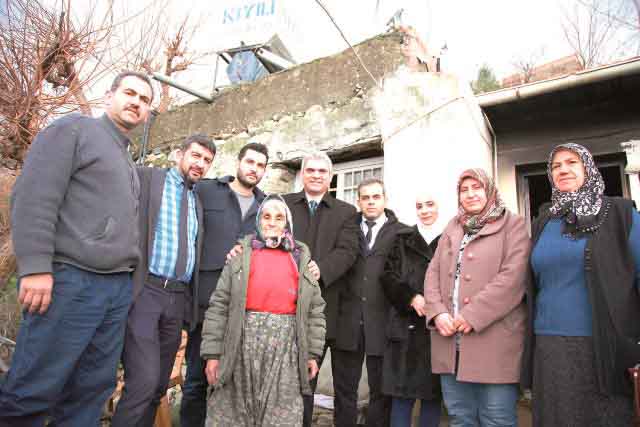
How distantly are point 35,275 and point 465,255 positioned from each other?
215cm

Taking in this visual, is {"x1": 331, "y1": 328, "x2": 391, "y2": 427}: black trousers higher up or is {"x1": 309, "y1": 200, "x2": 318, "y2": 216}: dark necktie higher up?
{"x1": 309, "y1": 200, "x2": 318, "y2": 216}: dark necktie

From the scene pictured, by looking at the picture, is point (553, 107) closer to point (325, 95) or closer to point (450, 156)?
point (450, 156)

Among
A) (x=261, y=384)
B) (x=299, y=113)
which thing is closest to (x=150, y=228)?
(x=261, y=384)

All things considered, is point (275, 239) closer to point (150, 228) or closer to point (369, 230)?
point (150, 228)

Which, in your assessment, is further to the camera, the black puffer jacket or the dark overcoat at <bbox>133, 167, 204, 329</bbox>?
the black puffer jacket

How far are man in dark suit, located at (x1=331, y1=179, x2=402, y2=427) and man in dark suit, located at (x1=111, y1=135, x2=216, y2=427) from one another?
41.2 inches

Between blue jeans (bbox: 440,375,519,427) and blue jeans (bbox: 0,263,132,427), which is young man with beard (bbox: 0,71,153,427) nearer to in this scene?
blue jeans (bbox: 0,263,132,427)

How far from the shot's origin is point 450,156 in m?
4.38

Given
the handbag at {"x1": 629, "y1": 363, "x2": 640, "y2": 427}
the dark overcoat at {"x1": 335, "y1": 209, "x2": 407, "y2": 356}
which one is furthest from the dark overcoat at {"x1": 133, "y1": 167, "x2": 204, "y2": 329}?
the handbag at {"x1": 629, "y1": 363, "x2": 640, "y2": 427}

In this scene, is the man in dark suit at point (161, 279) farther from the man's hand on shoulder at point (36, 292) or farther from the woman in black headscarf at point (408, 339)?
A: the woman in black headscarf at point (408, 339)

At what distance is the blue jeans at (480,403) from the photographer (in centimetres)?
213

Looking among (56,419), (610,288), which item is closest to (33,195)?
(56,419)

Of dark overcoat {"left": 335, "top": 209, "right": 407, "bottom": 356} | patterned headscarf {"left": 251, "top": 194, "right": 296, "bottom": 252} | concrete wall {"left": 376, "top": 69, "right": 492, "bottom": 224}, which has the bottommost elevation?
dark overcoat {"left": 335, "top": 209, "right": 407, "bottom": 356}

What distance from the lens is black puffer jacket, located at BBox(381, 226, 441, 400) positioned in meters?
2.56
